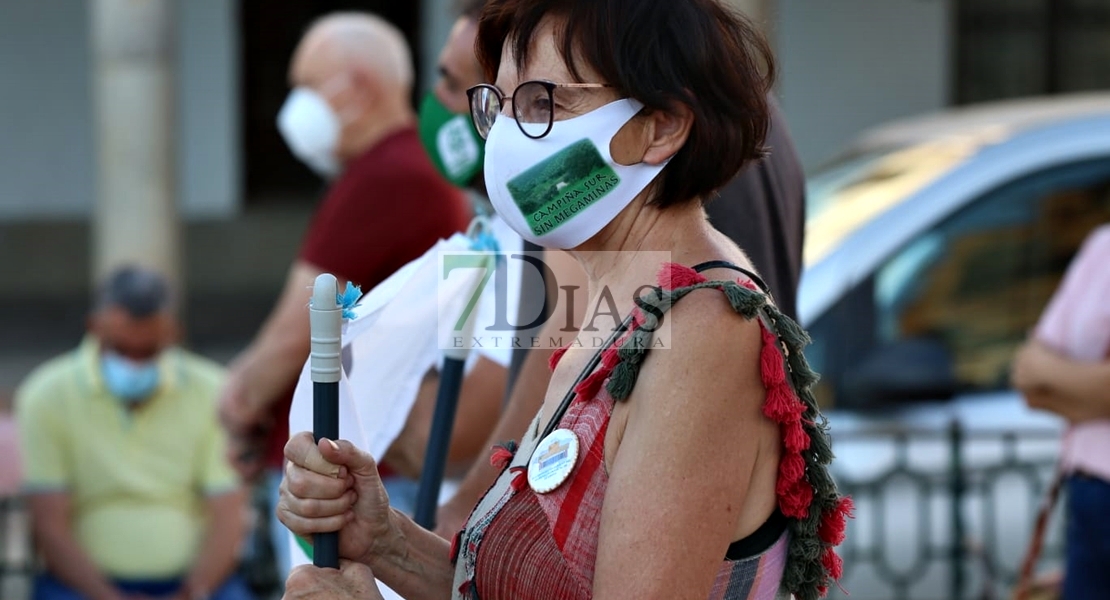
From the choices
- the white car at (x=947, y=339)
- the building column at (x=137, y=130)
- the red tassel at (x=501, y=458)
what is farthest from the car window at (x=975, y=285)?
the building column at (x=137, y=130)

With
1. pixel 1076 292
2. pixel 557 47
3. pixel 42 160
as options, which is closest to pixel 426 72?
pixel 42 160

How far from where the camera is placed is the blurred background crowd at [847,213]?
15.5 feet

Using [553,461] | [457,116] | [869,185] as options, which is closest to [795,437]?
[553,461]

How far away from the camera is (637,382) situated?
1679 mm

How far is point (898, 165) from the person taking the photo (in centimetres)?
511

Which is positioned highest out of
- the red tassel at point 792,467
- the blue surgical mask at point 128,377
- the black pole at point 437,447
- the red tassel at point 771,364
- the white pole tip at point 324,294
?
the white pole tip at point 324,294

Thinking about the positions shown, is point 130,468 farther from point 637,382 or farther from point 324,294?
point 637,382

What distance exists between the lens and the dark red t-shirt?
3803 millimetres

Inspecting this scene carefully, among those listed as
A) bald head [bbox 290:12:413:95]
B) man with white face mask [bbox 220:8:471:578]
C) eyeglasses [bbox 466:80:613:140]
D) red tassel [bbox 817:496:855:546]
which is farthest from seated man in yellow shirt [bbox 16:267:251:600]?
red tassel [bbox 817:496:855:546]

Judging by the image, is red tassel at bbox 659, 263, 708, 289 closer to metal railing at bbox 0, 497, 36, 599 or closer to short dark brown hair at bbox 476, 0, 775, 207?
short dark brown hair at bbox 476, 0, 775, 207

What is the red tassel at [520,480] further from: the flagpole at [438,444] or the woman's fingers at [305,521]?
the flagpole at [438,444]

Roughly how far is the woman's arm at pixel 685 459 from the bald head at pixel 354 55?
2818 mm

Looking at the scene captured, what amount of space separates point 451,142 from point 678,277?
1377 millimetres

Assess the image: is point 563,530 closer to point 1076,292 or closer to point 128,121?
point 1076,292
